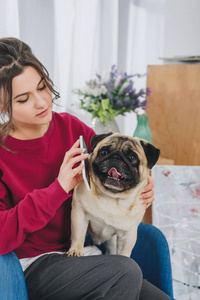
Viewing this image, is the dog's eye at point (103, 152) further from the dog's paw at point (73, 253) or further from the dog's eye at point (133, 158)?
the dog's paw at point (73, 253)

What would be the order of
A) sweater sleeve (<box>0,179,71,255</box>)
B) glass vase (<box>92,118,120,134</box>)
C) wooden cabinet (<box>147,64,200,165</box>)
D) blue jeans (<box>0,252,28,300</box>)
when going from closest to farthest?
blue jeans (<box>0,252,28,300</box>) → sweater sleeve (<box>0,179,71,255</box>) → glass vase (<box>92,118,120,134</box>) → wooden cabinet (<box>147,64,200,165</box>)

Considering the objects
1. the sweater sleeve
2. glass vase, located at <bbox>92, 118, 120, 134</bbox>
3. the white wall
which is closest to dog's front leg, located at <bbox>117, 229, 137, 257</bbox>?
the sweater sleeve

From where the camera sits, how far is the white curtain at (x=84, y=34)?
1637 millimetres

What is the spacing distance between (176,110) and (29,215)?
1.17 meters

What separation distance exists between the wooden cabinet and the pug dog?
910mm

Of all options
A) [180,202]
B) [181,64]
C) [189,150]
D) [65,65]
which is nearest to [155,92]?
[181,64]

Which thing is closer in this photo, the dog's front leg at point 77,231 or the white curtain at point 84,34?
the dog's front leg at point 77,231

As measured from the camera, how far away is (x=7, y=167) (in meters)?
0.96

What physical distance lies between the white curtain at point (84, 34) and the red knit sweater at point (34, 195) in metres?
0.74

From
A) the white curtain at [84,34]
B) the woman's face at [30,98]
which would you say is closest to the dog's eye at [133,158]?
the woman's face at [30,98]

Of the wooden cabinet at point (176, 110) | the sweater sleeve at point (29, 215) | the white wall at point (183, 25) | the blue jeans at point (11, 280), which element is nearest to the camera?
the blue jeans at point (11, 280)

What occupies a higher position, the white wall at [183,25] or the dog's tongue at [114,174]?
the white wall at [183,25]

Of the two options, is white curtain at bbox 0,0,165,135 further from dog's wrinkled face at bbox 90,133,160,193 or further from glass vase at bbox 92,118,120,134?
A: dog's wrinkled face at bbox 90,133,160,193

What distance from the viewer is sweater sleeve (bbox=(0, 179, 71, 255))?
86cm
